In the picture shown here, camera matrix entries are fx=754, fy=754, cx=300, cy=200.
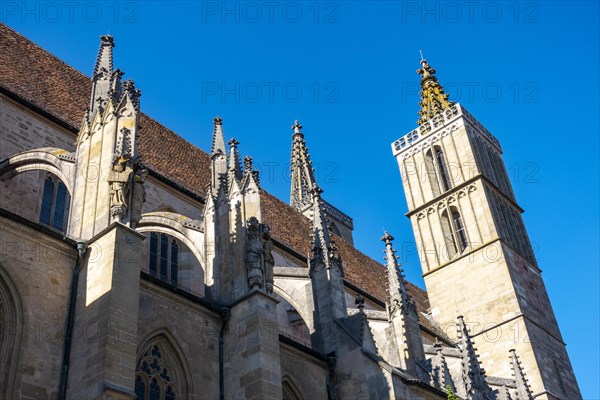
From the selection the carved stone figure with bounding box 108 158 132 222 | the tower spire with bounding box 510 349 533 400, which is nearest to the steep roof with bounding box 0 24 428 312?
the tower spire with bounding box 510 349 533 400

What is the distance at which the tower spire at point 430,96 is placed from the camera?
31731mm

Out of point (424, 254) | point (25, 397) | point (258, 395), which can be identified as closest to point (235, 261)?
point (258, 395)

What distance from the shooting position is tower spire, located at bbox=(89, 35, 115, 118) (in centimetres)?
1259

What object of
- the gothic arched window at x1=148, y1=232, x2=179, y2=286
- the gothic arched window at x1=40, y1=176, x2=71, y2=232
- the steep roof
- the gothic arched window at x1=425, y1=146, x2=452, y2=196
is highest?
the gothic arched window at x1=425, y1=146, x2=452, y2=196

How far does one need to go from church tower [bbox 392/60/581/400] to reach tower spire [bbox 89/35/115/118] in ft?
49.9

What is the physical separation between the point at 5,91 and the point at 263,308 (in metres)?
7.47

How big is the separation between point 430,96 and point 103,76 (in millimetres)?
21970

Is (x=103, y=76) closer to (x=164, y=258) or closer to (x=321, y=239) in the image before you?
(x=164, y=258)

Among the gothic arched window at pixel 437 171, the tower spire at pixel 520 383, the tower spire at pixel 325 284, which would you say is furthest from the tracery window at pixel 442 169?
the tower spire at pixel 325 284

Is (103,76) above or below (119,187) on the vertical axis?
above

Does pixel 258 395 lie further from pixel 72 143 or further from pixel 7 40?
pixel 7 40

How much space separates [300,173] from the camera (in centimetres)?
3606

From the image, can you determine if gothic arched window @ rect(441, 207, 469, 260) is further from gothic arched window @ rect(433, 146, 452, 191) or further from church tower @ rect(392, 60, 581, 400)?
gothic arched window @ rect(433, 146, 452, 191)

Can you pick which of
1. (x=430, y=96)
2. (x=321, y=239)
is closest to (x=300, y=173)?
(x=430, y=96)
